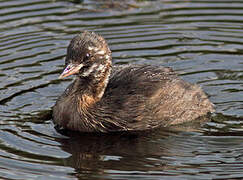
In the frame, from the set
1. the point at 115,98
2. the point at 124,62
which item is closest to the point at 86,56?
the point at 115,98

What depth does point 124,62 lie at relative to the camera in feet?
43.5

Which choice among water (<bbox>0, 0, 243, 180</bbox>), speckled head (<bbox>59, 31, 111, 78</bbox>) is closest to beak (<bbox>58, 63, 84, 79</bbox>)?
speckled head (<bbox>59, 31, 111, 78</bbox>)

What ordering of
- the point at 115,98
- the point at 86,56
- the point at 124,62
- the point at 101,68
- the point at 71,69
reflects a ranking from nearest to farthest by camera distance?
the point at 71,69 → the point at 86,56 → the point at 101,68 → the point at 115,98 → the point at 124,62

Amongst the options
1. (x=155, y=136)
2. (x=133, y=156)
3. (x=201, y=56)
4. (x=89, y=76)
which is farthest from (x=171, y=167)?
(x=201, y=56)

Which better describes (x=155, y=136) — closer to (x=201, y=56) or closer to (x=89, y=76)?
(x=89, y=76)

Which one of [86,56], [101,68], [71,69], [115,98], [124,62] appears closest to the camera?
[71,69]

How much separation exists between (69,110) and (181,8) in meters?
5.79

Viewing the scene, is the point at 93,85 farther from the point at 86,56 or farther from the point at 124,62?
the point at 124,62

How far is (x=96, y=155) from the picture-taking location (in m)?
9.87

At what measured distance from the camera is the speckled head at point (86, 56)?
1030 cm

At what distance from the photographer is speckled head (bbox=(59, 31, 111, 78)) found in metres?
10.3

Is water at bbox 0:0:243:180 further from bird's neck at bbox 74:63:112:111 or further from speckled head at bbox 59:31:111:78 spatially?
speckled head at bbox 59:31:111:78

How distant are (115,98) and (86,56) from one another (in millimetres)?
899

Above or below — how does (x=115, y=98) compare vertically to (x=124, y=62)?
below
